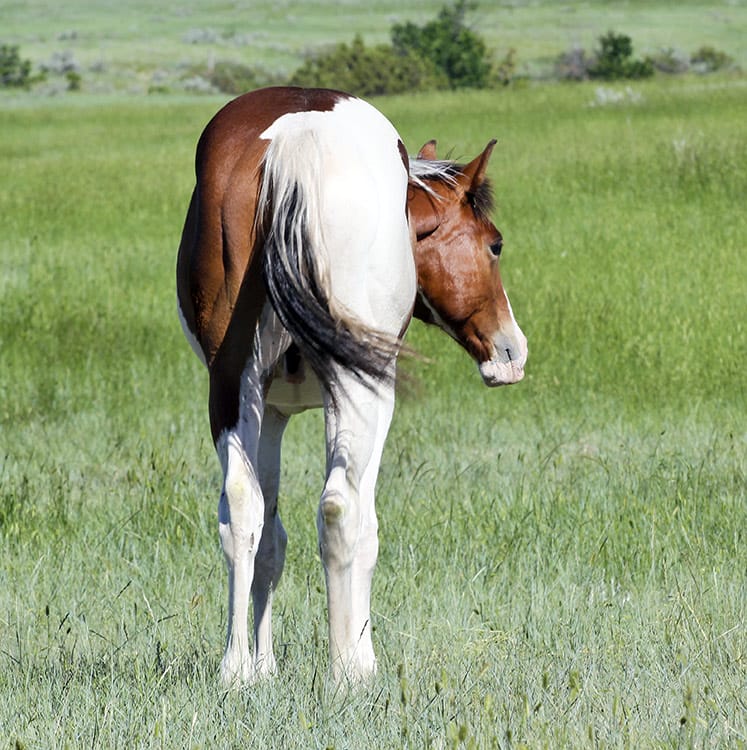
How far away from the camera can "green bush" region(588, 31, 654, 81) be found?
5972cm

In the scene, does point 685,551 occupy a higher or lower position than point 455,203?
lower

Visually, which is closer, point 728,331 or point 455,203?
point 455,203

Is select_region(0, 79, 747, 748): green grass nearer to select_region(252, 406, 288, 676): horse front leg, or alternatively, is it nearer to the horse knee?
select_region(252, 406, 288, 676): horse front leg

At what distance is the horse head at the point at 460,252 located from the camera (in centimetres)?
403

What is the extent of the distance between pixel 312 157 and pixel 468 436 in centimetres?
440

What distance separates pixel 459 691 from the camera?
11.5 feet

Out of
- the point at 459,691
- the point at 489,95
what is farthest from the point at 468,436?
the point at 489,95

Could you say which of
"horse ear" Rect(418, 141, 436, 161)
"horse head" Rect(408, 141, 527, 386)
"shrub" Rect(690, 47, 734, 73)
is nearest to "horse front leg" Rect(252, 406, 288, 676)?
"horse head" Rect(408, 141, 527, 386)

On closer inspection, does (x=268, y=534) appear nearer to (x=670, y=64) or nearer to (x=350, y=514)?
(x=350, y=514)

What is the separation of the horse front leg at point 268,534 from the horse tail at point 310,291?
0.59 meters

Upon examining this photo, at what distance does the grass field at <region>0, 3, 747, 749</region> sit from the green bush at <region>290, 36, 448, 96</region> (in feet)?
134

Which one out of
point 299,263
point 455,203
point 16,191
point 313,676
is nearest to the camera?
point 299,263

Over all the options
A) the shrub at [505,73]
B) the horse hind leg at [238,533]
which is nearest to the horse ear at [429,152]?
the horse hind leg at [238,533]

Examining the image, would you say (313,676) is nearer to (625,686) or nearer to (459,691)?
(459,691)
